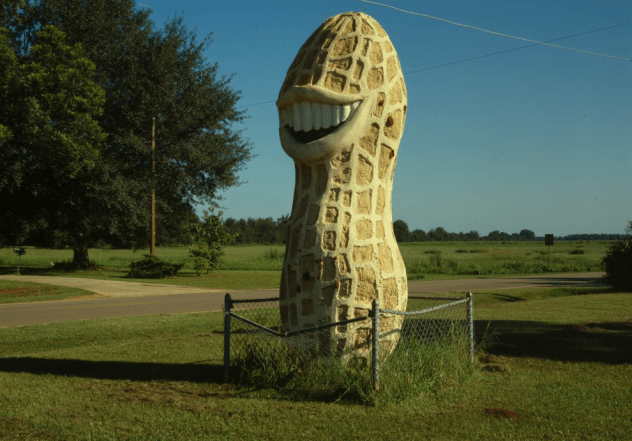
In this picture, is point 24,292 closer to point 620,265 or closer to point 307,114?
point 307,114

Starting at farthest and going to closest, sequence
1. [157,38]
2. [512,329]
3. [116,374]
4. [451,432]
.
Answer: [157,38] < [512,329] < [116,374] < [451,432]

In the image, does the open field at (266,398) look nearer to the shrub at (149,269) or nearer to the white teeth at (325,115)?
the white teeth at (325,115)

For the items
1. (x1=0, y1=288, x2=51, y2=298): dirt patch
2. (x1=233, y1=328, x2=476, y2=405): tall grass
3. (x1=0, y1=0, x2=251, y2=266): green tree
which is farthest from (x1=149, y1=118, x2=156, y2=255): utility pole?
(x1=233, y1=328, x2=476, y2=405): tall grass

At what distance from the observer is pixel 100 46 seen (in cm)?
3006

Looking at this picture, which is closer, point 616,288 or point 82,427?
point 82,427

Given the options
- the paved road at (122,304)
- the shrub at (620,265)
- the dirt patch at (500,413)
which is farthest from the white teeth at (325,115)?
the shrub at (620,265)

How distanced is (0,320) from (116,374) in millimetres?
7897

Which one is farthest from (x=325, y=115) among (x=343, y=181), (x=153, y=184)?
(x=153, y=184)

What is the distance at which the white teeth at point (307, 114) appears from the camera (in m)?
7.31

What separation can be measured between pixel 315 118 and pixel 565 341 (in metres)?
6.03

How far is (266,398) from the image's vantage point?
254 inches

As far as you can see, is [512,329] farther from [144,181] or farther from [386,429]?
[144,181]

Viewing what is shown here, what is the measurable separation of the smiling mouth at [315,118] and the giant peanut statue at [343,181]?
12 millimetres

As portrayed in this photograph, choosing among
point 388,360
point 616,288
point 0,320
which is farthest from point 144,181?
point 388,360
